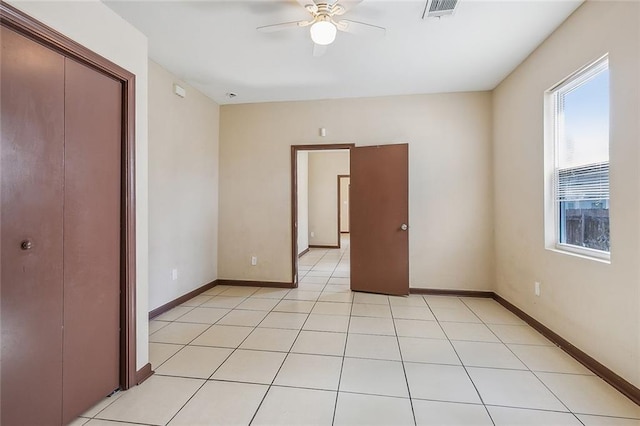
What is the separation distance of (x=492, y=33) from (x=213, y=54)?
99.3 inches

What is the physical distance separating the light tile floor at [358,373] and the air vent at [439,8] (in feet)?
8.53

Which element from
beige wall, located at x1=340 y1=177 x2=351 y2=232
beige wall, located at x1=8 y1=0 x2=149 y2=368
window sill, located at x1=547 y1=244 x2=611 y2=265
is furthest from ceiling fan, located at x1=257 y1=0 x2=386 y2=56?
beige wall, located at x1=340 y1=177 x2=351 y2=232

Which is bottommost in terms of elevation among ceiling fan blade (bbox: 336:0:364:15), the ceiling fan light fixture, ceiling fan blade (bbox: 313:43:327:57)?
the ceiling fan light fixture

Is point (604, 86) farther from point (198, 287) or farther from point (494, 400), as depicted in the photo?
point (198, 287)

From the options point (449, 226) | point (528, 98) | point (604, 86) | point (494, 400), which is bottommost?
point (494, 400)

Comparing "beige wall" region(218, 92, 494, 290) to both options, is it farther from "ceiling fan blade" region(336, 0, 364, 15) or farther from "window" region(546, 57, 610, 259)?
"ceiling fan blade" region(336, 0, 364, 15)

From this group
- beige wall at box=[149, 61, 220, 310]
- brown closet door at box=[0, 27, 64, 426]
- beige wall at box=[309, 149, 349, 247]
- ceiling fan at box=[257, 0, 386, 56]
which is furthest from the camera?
beige wall at box=[309, 149, 349, 247]

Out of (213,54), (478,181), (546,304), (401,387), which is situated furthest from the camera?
(478,181)

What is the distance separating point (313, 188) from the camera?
823 cm

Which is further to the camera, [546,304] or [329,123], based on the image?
[329,123]

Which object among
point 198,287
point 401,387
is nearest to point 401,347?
point 401,387

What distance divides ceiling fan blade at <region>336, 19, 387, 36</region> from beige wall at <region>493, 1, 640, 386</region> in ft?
4.82

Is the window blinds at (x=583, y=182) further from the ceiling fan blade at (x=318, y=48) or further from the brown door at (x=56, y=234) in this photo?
the brown door at (x=56, y=234)

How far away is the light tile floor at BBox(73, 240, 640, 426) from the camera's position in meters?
1.61
